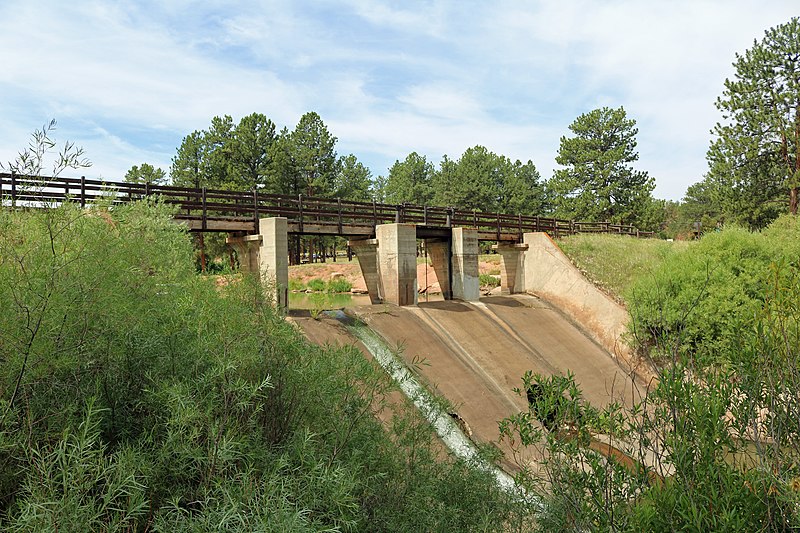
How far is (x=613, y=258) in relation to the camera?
27.4 m

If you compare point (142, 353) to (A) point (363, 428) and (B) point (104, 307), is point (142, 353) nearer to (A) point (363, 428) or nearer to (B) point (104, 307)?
(B) point (104, 307)

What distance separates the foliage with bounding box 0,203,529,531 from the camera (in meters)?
3.79

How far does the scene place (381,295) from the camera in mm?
21562

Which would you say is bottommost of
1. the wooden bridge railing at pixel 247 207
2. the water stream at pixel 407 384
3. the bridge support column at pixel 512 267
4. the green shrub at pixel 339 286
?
the water stream at pixel 407 384

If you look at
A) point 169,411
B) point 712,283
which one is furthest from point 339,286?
point 169,411

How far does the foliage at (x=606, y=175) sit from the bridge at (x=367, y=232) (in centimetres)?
1444

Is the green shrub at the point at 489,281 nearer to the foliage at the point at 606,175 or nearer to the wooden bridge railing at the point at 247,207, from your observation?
the wooden bridge railing at the point at 247,207

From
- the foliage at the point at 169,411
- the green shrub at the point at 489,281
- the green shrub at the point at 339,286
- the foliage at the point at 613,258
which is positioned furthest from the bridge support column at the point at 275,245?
the green shrub at the point at 489,281

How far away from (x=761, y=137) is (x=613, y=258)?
1249 cm

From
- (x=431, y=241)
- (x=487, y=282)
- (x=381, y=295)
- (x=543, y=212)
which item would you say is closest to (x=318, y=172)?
(x=487, y=282)

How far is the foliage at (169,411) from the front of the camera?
379cm

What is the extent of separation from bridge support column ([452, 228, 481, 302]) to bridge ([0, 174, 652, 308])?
0.05 metres

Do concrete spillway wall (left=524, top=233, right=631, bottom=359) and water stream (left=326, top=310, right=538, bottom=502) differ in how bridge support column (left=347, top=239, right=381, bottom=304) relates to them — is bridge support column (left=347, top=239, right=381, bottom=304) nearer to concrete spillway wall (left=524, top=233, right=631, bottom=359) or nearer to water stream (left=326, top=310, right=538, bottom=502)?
water stream (left=326, top=310, right=538, bottom=502)

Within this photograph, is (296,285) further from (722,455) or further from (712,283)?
(722,455)
